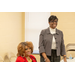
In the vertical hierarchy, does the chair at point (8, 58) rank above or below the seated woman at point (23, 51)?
below

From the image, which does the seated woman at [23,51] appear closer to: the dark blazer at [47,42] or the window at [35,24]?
the dark blazer at [47,42]

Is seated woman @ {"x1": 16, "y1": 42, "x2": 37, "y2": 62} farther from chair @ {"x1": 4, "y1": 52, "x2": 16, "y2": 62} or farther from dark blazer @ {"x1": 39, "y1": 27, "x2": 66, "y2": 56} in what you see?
chair @ {"x1": 4, "y1": 52, "x2": 16, "y2": 62}

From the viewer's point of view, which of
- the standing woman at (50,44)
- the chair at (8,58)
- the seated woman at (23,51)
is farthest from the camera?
the chair at (8,58)

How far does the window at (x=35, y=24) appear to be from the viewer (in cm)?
506

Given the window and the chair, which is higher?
the window

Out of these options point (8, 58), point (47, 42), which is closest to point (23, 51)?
point (47, 42)

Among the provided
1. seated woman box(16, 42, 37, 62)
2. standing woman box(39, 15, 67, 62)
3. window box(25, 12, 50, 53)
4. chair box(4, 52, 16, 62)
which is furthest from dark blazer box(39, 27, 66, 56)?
window box(25, 12, 50, 53)

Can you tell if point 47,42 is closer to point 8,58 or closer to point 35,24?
point 8,58

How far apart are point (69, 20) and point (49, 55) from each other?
11.6 feet

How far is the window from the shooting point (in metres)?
5.06

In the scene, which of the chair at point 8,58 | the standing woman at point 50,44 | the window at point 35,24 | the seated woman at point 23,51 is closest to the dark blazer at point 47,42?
the standing woman at point 50,44

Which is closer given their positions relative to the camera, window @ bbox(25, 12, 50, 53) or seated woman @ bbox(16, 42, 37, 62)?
seated woman @ bbox(16, 42, 37, 62)
